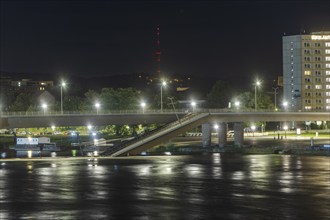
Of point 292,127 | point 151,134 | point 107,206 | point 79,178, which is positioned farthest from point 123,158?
point 292,127

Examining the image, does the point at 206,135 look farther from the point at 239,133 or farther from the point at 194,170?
the point at 194,170

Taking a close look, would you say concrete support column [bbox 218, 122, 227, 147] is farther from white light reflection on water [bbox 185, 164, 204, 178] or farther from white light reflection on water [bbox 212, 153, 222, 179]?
white light reflection on water [bbox 185, 164, 204, 178]

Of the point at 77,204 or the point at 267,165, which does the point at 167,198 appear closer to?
the point at 77,204

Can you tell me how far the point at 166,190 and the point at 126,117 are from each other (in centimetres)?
5655

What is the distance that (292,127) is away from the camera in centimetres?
19825

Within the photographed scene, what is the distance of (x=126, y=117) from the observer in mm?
112750

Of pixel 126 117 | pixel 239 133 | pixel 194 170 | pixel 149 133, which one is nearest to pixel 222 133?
pixel 239 133

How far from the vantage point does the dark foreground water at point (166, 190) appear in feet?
149

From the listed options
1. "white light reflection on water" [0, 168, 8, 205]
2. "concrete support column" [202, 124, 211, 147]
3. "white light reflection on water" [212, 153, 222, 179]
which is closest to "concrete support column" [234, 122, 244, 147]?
"concrete support column" [202, 124, 211, 147]

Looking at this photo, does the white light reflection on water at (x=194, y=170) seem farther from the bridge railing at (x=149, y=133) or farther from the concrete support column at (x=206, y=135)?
the concrete support column at (x=206, y=135)

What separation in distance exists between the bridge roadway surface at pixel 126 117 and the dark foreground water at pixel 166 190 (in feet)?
60.2

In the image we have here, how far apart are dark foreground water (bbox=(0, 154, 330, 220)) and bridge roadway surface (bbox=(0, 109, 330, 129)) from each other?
18339 millimetres

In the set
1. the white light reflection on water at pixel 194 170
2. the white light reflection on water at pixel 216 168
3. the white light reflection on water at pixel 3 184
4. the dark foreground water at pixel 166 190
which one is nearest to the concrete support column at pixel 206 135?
the white light reflection on water at pixel 216 168

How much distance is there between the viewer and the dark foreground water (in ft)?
149
